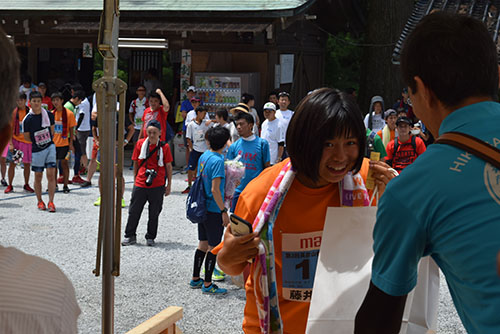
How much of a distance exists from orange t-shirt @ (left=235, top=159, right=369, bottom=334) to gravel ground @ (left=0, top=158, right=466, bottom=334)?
3144 millimetres

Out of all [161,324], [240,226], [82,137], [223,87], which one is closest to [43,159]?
[82,137]

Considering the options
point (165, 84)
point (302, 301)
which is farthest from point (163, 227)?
point (165, 84)

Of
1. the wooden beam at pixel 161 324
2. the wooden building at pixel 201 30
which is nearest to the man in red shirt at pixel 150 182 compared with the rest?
the wooden beam at pixel 161 324

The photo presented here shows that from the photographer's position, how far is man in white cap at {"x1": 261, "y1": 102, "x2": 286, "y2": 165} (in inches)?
461

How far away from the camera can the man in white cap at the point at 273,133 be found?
38.4 feet

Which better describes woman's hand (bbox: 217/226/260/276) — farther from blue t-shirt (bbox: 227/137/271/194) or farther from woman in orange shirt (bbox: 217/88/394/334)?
blue t-shirt (bbox: 227/137/271/194)

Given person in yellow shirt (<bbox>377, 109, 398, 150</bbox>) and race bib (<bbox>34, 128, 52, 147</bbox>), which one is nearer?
race bib (<bbox>34, 128, 52, 147</bbox>)

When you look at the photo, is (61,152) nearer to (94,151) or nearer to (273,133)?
(94,151)

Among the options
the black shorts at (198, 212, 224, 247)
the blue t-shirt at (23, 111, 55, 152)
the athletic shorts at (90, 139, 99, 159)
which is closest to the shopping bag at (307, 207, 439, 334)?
the black shorts at (198, 212, 224, 247)

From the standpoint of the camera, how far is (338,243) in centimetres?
239

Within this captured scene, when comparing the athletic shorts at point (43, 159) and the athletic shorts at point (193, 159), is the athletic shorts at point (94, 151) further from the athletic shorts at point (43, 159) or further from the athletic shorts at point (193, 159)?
the athletic shorts at point (193, 159)

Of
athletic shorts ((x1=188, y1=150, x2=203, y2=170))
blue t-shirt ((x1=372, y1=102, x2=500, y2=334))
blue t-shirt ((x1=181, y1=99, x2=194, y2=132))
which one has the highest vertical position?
blue t-shirt ((x1=372, y1=102, x2=500, y2=334))

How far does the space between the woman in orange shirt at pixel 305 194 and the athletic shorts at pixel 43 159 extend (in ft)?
27.5

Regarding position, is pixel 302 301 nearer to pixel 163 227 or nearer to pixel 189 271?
pixel 189 271
